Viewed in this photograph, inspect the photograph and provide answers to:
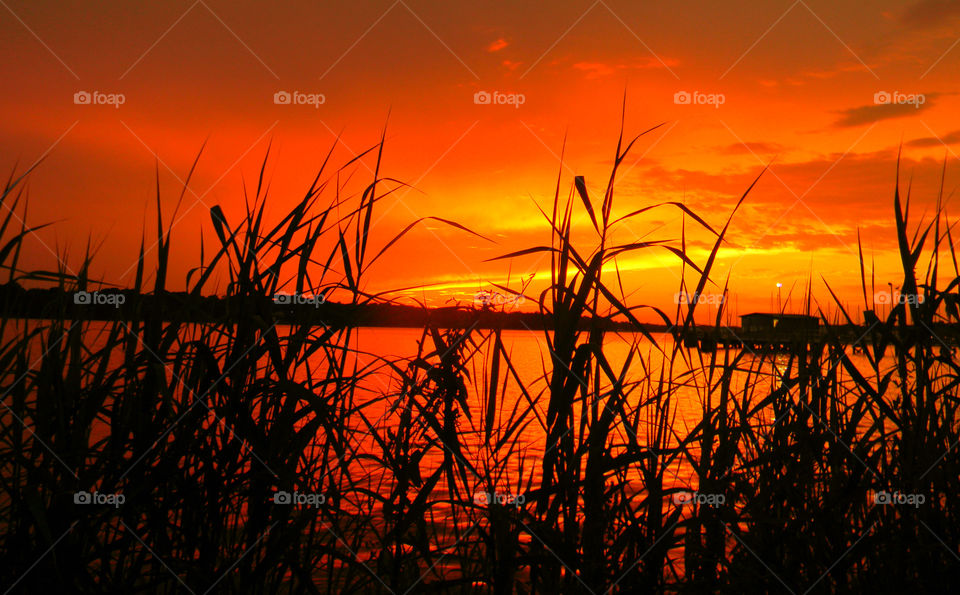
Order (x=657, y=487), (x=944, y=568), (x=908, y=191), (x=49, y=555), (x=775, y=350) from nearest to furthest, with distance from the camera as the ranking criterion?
(x=49, y=555)
(x=657, y=487)
(x=944, y=568)
(x=908, y=191)
(x=775, y=350)

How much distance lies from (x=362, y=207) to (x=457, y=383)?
837 mm

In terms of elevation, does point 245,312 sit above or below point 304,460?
above

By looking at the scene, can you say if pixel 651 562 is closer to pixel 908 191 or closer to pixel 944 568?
pixel 944 568

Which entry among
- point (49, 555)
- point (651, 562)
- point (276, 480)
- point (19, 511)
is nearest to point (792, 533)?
point (651, 562)

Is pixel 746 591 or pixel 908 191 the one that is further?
pixel 908 191

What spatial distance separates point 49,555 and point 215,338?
952 millimetres

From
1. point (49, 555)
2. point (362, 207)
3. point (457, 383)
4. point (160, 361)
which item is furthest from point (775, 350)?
point (49, 555)

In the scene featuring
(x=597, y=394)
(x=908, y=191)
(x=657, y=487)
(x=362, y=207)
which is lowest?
(x=657, y=487)

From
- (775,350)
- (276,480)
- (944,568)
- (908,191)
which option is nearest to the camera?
(276,480)

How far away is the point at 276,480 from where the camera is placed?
8.17ft

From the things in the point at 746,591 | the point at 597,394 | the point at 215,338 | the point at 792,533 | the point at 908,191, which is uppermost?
the point at 908,191

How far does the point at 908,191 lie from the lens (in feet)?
11.4

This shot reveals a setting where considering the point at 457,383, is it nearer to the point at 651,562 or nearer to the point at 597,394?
the point at 597,394

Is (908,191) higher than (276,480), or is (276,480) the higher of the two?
(908,191)
